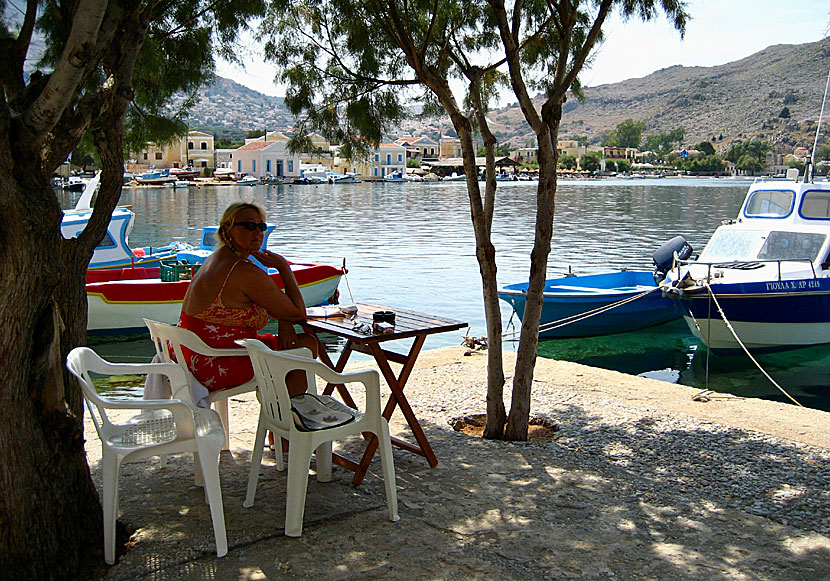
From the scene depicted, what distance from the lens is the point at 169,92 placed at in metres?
6.15

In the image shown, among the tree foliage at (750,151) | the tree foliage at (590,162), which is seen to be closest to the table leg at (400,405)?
the tree foliage at (750,151)

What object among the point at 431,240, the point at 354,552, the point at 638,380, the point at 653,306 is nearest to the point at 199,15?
the point at 354,552

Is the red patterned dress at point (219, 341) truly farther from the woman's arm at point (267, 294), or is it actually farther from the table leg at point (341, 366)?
the table leg at point (341, 366)

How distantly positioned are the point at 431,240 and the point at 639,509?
2673cm

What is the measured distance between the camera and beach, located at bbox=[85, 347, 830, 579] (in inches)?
129

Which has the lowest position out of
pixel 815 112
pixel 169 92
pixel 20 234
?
pixel 20 234

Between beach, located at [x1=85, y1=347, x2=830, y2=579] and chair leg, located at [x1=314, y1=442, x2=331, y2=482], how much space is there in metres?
0.04

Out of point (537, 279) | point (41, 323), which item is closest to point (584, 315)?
point (537, 279)

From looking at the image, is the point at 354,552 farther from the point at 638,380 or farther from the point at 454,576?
the point at 638,380

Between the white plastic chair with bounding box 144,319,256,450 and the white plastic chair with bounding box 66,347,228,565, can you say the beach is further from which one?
the white plastic chair with bounding box 144,319,256,450

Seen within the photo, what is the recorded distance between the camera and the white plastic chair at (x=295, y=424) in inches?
137

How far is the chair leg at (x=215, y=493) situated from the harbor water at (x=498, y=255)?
272 cm

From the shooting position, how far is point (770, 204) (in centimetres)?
1352

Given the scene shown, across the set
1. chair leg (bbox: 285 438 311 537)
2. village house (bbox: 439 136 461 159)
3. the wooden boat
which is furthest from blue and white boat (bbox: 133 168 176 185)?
chair leg (bbox: 285 438 311 537)
